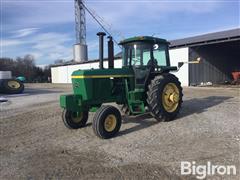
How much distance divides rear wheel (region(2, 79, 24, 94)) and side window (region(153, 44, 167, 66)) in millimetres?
15572

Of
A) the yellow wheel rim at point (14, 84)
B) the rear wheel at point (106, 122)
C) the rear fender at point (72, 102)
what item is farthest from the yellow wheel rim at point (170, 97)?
the yellow wheel rim at point (14, 84)

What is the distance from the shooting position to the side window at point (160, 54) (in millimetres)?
9258

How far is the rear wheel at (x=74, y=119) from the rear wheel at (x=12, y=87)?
49.9 ft

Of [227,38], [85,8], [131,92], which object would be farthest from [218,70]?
[131,92]

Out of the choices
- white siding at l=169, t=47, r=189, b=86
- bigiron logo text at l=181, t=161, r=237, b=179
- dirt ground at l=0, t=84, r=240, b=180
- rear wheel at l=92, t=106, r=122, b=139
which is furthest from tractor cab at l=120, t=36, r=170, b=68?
white siding at l=169, t=47, r=189, b=86

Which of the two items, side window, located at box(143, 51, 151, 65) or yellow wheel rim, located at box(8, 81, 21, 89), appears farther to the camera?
yellow wheel rim, located at box(8, 81, 21, 89)

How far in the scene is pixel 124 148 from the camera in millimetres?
6504

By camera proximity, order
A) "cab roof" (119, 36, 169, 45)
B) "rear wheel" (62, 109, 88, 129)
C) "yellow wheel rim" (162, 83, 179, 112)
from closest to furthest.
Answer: "rear wheel" (62, 109, 88, 129), "cab roof" (119, 36, 169, 45), "yellow wheel rim" (162, 83, 179, 112)

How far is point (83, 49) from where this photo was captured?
151ft

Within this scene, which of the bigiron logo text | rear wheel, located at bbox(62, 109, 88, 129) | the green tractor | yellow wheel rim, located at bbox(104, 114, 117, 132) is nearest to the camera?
the bigiron logo text

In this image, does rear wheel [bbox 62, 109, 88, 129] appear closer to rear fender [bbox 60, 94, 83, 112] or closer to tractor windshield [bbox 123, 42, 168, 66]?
rear fender [bbox 60, 94, 83, 112]

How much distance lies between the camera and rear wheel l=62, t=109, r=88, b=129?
8.41 meters

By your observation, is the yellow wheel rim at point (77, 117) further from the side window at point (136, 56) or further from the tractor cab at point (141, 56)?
the side window at point (136, 56)

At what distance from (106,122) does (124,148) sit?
1058 mm
